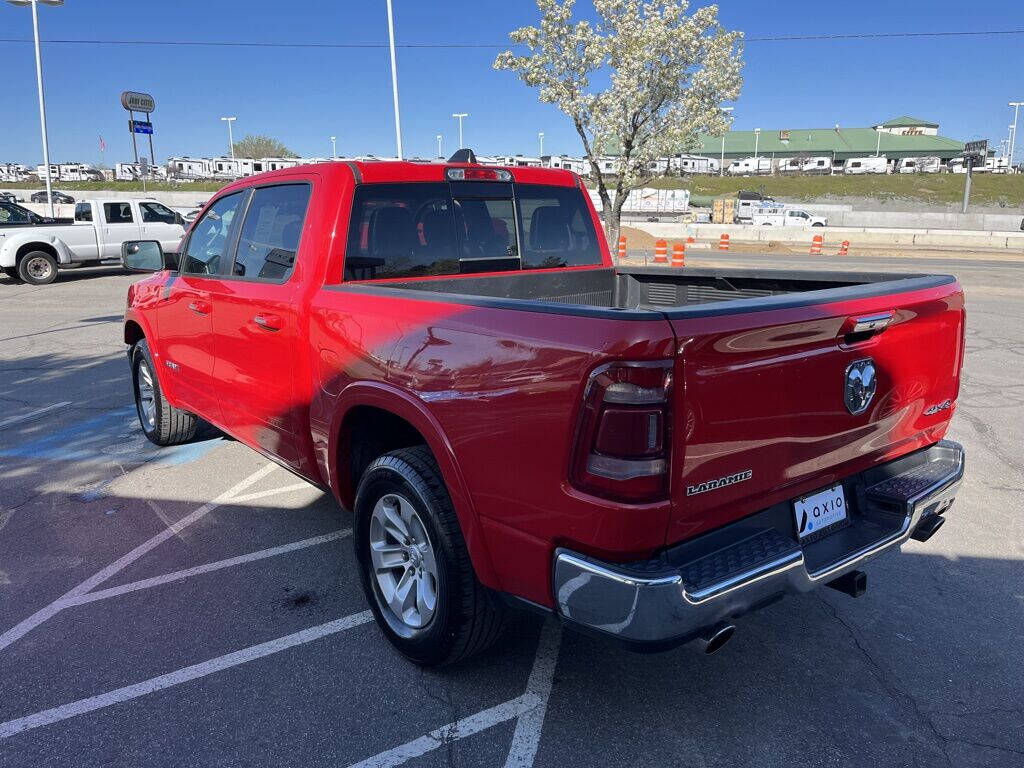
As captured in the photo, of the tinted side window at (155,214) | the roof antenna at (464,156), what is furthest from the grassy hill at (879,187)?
the roof antenna at (464,156)

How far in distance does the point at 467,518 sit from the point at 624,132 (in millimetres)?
21703

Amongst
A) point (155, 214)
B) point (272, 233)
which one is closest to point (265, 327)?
point (272, 233)

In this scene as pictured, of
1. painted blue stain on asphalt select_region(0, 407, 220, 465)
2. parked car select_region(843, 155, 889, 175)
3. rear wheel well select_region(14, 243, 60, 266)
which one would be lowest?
painted blue stain on asphalt select_region(0, 407, 220, 465)

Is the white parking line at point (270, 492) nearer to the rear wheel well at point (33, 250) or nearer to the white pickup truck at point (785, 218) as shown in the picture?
the rear wheel well at point (33, 250)

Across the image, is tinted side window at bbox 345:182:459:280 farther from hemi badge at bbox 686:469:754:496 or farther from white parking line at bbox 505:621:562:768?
hemi badge at bbox 686:469:754:496

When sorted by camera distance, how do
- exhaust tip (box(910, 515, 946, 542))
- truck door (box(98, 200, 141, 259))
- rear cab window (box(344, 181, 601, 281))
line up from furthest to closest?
truck door (box(98, 200, 141, 259)) → rear cab window (box(344, 181, 601, 281)) → exhaust tip (box(910, 515, 946, 542))

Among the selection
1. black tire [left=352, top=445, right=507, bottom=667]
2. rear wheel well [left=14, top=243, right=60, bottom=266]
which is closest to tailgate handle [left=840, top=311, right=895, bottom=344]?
black tire [left=352, top=445, right=507, bottom=667]

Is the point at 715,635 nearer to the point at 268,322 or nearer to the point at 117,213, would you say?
the point at 268,322

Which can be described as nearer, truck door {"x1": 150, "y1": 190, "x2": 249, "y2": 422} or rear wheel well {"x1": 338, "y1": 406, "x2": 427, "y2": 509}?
rear wheel well {"x1": 338, "y1": 406, "x2": 427, "y2": 509}

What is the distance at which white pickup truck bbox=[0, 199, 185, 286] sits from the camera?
54.6 ft

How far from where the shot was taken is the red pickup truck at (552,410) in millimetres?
2104

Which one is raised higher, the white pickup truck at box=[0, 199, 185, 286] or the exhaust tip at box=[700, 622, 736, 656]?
the white pickup truck at box=[0, 199, 185, 286]

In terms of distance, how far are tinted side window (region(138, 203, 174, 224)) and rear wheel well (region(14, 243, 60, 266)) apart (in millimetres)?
2179

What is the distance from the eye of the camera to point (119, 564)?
3.91m
